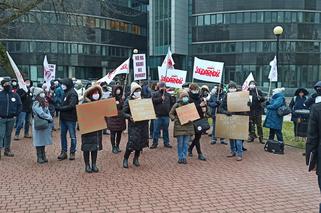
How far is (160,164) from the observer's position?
9.22m

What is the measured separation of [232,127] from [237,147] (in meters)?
0.51

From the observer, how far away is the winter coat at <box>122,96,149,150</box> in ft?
28.3

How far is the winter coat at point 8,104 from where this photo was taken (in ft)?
32.2

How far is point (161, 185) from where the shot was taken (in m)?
7.43

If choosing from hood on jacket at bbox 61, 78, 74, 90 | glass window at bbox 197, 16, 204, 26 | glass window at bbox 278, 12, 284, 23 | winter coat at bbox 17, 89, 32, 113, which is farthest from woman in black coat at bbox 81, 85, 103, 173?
glass window at bbox 197, 16, 204, 26

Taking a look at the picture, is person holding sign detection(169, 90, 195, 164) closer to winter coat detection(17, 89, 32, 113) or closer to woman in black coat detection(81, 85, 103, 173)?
woman in black coat detection(81, 85, 103, 173)

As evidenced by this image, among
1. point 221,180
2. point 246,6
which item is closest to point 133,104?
point 221,180

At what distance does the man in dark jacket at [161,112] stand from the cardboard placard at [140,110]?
2341 millimetres

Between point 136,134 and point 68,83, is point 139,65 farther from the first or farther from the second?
point 136,134

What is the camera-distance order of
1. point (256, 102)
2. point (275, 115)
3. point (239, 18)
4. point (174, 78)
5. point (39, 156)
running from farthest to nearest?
1. point (239, 18)
2. point (174, 78)
3. point (256, 102)
4. point (275, 115)
5. point (39, 156)

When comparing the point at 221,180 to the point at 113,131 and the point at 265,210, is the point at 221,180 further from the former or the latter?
the point at 113,131

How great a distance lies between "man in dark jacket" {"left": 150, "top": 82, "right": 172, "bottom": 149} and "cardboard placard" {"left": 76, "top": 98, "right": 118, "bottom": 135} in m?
2.78

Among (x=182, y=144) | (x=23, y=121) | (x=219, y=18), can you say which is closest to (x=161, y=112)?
(x=182, y=144)

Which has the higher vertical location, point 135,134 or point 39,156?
point 135,134
